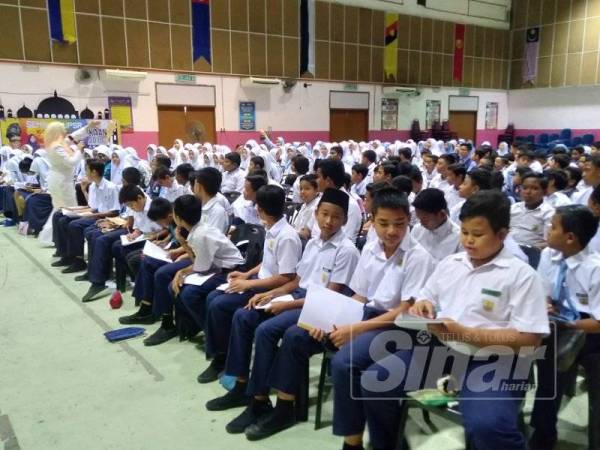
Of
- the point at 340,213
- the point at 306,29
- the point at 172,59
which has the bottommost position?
the point at 340,213

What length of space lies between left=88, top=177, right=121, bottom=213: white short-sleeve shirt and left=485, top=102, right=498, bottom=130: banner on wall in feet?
58.2

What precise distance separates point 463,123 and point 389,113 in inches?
154

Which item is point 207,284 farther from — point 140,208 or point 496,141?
point 496,141

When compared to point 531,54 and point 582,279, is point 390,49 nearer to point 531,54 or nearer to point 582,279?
point 531,54

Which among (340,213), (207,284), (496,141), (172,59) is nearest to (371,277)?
(340,213)

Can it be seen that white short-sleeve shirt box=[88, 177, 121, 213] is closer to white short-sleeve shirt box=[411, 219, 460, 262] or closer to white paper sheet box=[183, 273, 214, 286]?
white paper sheet box=[183, 273, 214, 286]

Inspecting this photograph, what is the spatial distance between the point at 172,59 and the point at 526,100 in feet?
47.2

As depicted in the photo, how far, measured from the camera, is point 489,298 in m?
1.79

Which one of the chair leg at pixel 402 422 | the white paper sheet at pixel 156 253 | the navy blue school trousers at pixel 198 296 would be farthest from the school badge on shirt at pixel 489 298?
the white paper sheet at pixel 156 253

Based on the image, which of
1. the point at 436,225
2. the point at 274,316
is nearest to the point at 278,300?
the point at 274,316

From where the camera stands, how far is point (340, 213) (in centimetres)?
262

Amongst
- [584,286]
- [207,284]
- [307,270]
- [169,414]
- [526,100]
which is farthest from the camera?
[526,100]

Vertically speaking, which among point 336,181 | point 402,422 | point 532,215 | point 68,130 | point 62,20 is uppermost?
point 62,20

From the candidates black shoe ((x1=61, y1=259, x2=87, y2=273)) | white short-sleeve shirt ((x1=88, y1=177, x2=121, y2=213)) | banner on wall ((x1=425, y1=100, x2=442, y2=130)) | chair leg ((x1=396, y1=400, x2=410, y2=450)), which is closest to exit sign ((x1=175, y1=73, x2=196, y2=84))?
white short-sleeve shirt ((x1=88, y1=177, x2=121, y2=213))
